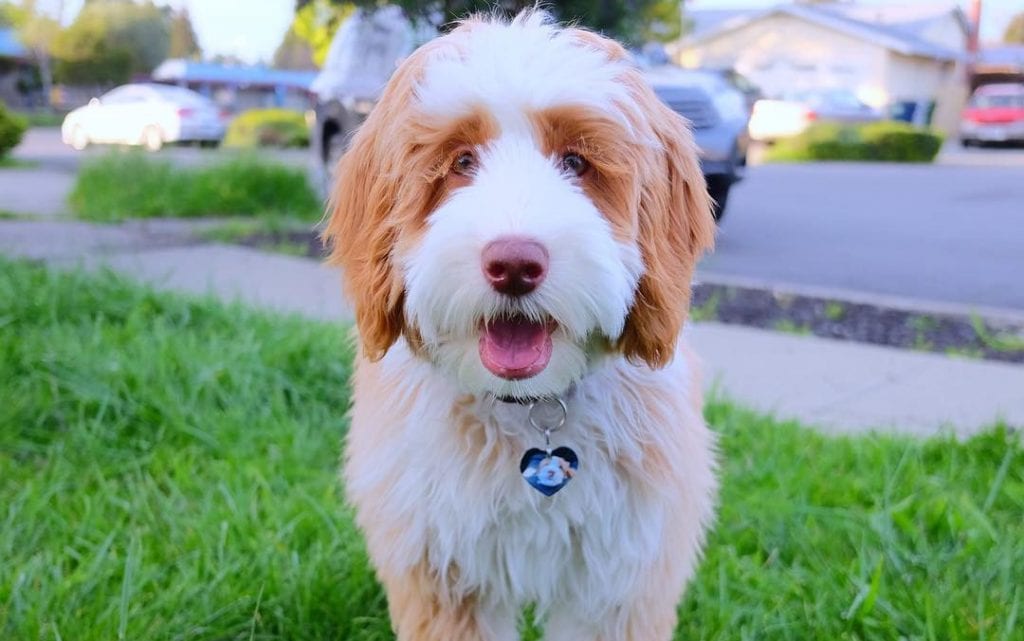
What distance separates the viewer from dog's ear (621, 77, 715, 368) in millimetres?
1904

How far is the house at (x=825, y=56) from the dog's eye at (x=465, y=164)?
3923 cm

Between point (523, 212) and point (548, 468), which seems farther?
point (548, 468)

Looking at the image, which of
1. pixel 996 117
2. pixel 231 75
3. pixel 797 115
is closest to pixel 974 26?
pixel 996 117

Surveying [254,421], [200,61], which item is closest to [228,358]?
[254,421]

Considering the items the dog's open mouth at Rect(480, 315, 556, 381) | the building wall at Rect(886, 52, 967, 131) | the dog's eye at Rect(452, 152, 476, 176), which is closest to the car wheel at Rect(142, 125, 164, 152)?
the dog's eye at Rect(452, 152, 476, 176)

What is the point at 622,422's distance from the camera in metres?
2.12

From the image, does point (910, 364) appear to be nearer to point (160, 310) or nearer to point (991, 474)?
point (991, 474)

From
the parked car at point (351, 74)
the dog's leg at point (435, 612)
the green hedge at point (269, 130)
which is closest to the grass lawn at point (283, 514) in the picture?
the dog's leg at point (435, 612)

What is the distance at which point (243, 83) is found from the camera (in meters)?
50.8

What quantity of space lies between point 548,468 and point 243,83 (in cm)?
5258

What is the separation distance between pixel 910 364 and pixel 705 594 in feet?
9.11

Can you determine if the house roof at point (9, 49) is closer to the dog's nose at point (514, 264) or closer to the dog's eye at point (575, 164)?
the dog's eye at point (575, 164)

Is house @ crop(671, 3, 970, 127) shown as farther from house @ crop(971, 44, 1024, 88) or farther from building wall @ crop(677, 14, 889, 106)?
house @ crop(971, 44, 1024, 88)

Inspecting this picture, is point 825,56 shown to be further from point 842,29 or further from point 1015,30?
point 1015,30
